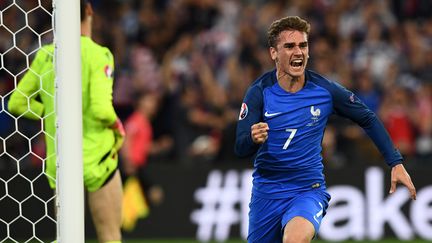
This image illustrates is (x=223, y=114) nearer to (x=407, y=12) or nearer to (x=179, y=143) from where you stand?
(x=179, y=143)

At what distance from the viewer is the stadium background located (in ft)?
38.2

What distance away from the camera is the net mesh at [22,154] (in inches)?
368

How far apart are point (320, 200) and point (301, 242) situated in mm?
474

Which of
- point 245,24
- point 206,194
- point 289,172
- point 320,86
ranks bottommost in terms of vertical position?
point 206,194

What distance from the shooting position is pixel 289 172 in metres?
6.06

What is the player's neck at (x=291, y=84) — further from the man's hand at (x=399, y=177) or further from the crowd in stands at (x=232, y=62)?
the crowd in stands at (x=232, y=62)

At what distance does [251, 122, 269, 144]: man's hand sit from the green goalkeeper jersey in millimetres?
1356

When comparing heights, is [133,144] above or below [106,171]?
below

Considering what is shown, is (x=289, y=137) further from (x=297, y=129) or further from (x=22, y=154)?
(x=22, y=154)

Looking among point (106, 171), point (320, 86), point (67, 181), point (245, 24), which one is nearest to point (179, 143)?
point (245, 24)

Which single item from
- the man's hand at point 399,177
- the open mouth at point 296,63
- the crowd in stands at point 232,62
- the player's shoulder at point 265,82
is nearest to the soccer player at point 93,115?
the player's shoulder at point 265,82

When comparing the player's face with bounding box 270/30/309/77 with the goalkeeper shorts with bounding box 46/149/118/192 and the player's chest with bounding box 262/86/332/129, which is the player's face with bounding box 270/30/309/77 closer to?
the player's chest with bounding box 262/86/332/129

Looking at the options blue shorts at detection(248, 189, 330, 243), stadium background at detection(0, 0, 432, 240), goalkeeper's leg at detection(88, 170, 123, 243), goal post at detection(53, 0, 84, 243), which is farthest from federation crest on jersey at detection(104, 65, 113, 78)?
stadium background at detection(0, 0, 432, 240)

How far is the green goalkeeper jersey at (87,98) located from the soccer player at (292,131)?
3.40 feet
